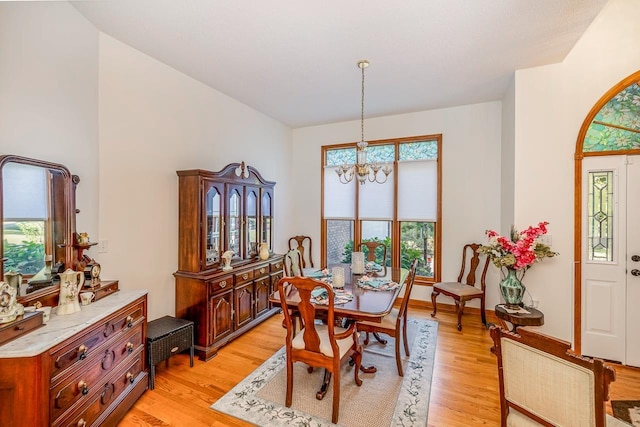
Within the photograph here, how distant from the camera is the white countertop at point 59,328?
137cm

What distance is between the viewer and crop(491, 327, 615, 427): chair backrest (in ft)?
3.73

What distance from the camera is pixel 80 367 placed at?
1671 millimetres

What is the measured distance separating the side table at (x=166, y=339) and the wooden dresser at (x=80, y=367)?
0.08 metres

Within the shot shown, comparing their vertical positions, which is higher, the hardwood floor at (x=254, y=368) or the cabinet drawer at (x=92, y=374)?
the cabinet drawer at (x=92, y=374)

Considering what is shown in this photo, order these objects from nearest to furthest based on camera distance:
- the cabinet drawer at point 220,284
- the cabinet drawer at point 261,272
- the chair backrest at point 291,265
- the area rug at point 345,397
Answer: the area rug at point 345,397 → the cabinet drawer at point 220,284 → the chair backrest at point 291,265 → the cabinet drawer at point 261,272

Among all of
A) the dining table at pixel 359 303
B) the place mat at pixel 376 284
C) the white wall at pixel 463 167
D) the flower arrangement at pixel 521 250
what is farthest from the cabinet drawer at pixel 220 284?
the white wall at pixel 463 167

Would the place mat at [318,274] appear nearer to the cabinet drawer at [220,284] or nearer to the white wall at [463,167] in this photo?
the cabinet drawer at [220,284]

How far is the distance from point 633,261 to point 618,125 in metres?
1.36

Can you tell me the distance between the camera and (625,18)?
2.68 m

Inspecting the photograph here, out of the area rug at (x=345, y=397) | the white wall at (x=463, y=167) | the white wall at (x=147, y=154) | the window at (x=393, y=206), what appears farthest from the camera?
the window at (x=393, y=206)

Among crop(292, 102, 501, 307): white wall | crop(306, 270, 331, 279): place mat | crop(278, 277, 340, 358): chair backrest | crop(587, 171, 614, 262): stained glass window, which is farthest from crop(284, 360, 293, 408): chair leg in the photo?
crop(587, 171, 614, 262): stained glass window

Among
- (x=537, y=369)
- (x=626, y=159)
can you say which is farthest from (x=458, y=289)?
(x=537, y=369)

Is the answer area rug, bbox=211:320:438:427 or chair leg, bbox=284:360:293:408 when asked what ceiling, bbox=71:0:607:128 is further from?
area rug, bbox=211:320:438:427

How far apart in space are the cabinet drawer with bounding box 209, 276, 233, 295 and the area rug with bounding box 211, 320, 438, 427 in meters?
0.90
